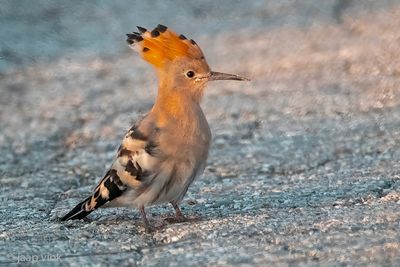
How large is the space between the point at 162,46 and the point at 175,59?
0.32ft

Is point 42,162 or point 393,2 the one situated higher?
point 393,2

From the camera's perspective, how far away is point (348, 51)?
33.3 ft

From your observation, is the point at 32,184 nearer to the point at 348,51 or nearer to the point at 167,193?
the point at 167,193

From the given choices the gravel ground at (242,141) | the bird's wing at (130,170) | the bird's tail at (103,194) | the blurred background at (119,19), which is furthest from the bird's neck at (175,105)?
the blurred background at (119,19)

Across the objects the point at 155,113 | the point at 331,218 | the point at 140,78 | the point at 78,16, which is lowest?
the point at 331,218

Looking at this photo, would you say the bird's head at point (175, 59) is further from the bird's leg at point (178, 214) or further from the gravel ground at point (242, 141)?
the gravel ground at point (242, 141)

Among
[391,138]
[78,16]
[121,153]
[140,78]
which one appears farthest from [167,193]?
[78,16]

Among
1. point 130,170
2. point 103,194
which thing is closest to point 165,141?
point 130,170

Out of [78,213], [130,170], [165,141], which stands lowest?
[78,213]

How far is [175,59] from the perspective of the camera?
17.6 ft

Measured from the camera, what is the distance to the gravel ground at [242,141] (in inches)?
192

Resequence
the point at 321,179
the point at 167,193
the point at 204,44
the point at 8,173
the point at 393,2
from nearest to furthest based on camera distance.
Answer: the point at 167,193 < the point at 321,179 < the point at 8,173 < the point at 204,44 < the point at 393,2

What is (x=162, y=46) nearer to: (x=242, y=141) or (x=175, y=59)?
(x=175, y=59)

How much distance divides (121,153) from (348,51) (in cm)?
529
